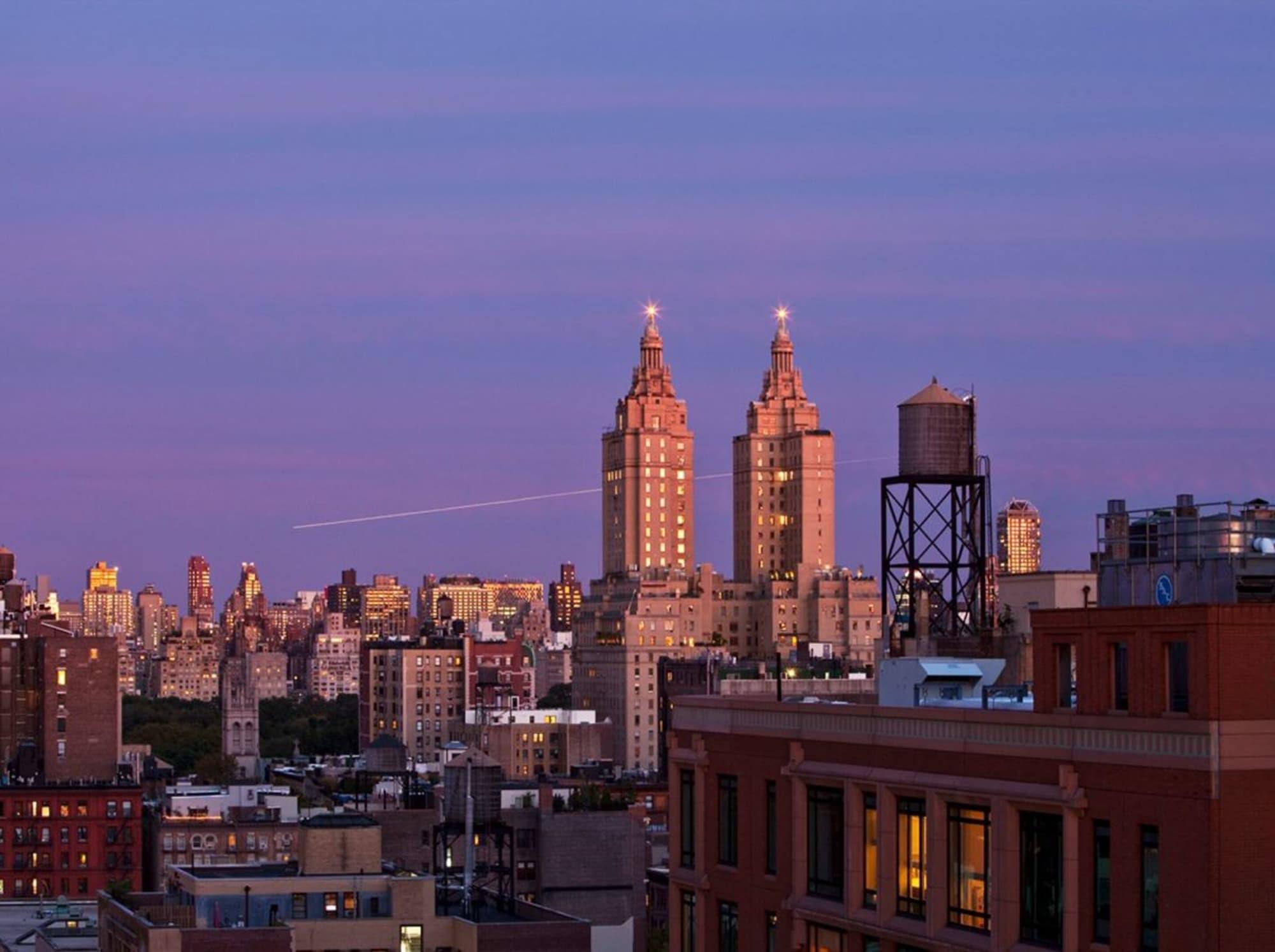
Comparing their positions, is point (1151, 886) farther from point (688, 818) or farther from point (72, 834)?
point (72, 834)

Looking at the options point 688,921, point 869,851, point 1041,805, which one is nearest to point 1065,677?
point 1041,805

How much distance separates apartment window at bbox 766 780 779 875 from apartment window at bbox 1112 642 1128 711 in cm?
910

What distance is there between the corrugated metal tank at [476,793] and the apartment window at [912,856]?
77.6 meters

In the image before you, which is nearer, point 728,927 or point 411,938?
point 728,927

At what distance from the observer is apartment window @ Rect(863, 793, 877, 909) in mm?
34719

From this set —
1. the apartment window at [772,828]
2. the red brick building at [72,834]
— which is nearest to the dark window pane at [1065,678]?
the apartment window at [772,828]

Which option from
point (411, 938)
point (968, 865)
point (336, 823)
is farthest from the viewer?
point (336, 823)

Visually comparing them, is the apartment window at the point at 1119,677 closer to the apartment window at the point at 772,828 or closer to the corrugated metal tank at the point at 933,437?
the apartment window at the point at 772,828

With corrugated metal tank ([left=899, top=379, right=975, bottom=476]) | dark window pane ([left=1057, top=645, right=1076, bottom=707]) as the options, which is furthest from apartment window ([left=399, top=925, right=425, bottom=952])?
dark window pane ([left=1057, top=645, right=1076, bottom=707])

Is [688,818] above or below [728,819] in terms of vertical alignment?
below

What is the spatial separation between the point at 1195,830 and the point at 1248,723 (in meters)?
1.30

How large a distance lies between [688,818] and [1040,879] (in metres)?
11.6

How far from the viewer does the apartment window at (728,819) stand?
129 ft

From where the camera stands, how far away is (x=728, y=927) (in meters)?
40.0
